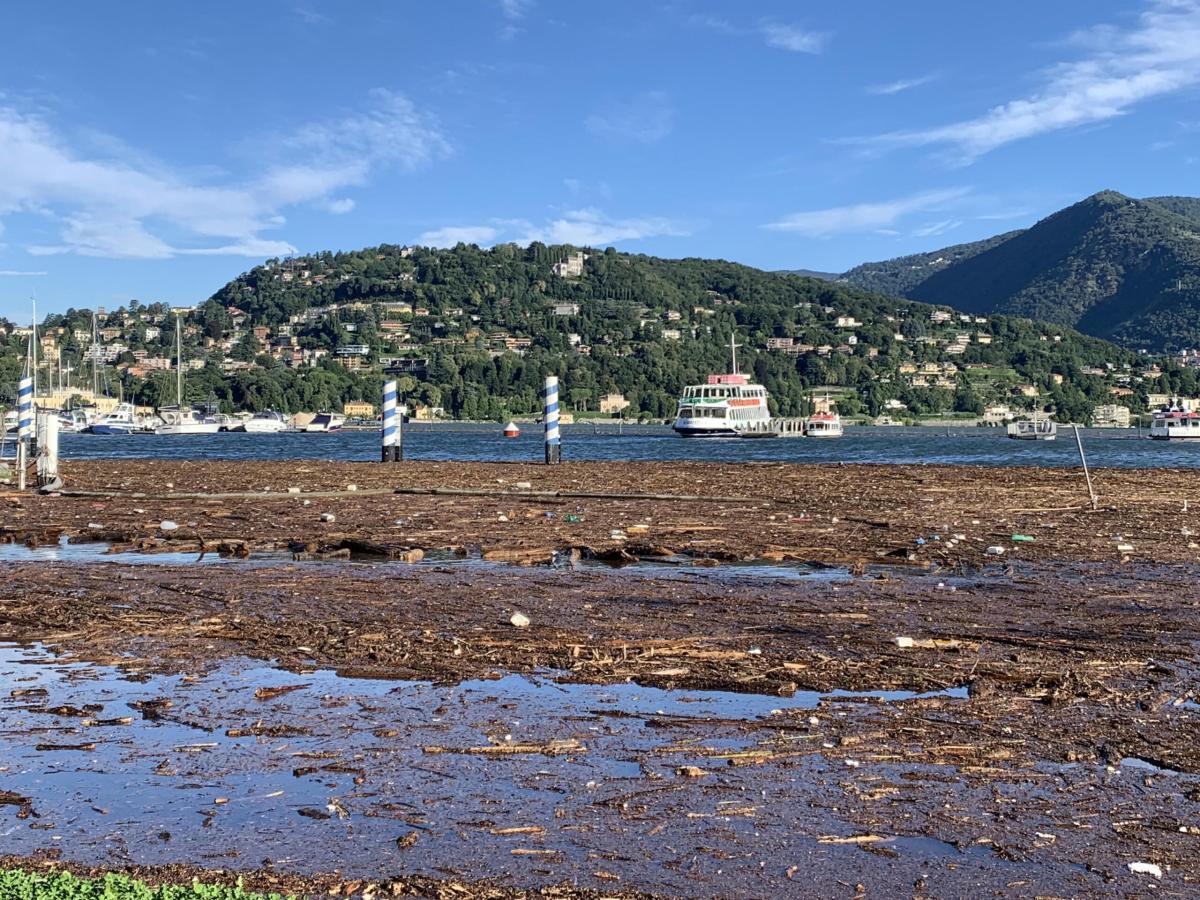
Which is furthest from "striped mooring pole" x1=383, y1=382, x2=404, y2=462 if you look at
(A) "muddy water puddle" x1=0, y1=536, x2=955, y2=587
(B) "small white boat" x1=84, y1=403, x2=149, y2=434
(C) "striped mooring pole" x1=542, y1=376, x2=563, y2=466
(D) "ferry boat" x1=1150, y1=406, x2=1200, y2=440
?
(B) "small white boat" x1=84, y1=403, x2=149, y2=434

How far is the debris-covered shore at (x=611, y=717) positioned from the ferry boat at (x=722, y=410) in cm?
9392

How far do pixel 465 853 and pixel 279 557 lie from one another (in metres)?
9.42

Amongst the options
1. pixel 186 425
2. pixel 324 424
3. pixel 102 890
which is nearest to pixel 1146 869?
pixel 102 890

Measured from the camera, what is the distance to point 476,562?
519 inches

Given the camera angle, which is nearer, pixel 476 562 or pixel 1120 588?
pixel 1120 588

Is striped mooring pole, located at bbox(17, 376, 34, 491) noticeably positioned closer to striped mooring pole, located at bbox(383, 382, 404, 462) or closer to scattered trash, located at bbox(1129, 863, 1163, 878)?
striped mooring pole, located at bbox(383, 382, 404, 462)

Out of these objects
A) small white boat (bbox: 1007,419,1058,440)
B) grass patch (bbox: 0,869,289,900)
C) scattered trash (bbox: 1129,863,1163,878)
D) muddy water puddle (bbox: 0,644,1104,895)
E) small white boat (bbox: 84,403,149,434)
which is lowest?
small white boat (bbox: 1007,419,1058,440)

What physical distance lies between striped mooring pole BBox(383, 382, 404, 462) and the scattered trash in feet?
97.7

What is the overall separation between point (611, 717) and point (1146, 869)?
2.86 meters

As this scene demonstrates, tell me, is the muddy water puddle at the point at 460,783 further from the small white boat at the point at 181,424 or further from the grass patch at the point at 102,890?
the small white boat at the point at 181,424

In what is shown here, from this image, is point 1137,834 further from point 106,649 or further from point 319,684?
point 106,649

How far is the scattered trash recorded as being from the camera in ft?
14.7

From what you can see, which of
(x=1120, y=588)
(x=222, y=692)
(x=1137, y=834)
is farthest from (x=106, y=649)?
(x=1120, y=588)

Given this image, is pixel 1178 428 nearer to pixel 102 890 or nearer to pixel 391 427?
pixel 391 427
